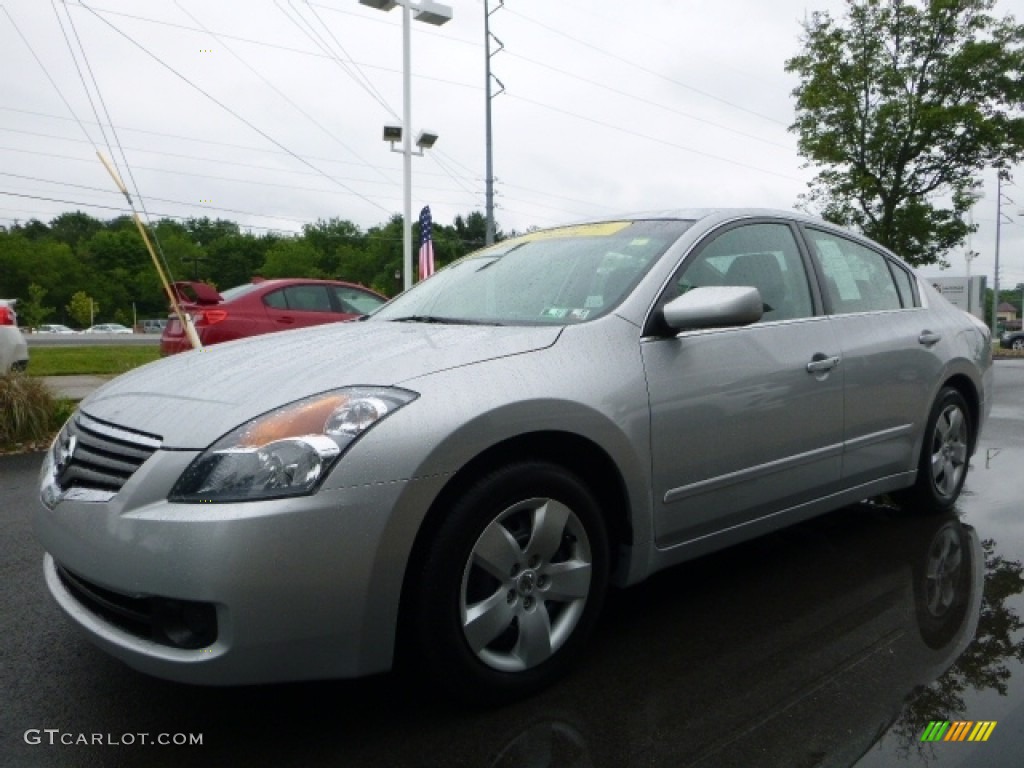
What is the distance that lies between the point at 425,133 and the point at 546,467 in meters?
15.0

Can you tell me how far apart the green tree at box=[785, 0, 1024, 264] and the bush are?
17.9m

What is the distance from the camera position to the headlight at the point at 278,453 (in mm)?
2010

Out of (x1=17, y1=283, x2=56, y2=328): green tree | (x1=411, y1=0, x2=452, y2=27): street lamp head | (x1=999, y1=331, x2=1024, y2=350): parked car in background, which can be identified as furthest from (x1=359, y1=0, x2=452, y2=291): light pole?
(x1=17, y1=283, x2=56, y2=328): green tree

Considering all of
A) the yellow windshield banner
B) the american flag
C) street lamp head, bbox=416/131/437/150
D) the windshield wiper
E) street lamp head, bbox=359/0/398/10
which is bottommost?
the windshield wiper

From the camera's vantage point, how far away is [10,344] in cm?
761

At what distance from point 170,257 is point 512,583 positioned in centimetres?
7750

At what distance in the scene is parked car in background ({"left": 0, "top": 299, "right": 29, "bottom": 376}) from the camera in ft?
24.5

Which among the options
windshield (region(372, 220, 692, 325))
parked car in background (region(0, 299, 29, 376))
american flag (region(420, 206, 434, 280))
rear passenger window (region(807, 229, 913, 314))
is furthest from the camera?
american flag (region(420, 206, 434, 280))

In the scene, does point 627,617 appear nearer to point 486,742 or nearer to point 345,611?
point 486,742

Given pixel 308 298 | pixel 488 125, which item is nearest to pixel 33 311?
pixel 488 125

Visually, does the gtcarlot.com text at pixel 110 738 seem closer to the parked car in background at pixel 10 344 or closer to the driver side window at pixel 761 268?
the driver side window at pixel 761 268

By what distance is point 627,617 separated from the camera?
3.04m

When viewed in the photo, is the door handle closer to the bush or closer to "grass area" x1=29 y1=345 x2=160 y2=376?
the bush

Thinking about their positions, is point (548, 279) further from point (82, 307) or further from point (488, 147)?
point (82, 307)
